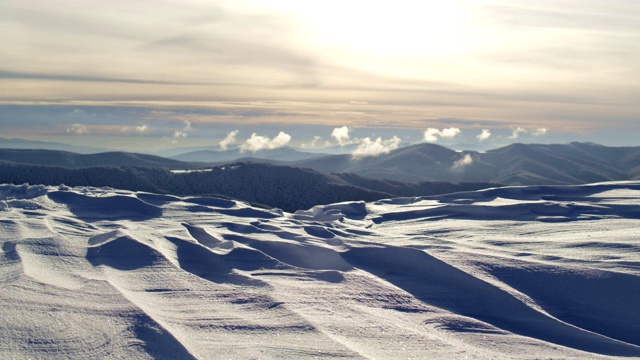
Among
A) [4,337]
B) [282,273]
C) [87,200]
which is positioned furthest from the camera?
[87,200]

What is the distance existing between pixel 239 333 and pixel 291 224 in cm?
1192

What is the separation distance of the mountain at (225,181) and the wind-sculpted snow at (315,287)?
105 ft

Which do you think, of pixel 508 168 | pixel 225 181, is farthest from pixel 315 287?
pixel 508 168

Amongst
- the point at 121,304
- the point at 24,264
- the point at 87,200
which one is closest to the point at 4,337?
the point at 121,304

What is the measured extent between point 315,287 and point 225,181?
46.2 meters

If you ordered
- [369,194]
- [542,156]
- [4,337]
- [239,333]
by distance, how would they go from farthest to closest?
[542,156]
[369,194]
[239,333]
[4,337]

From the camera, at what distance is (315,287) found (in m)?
13.3

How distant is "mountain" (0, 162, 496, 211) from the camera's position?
179ft

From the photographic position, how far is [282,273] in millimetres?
14633

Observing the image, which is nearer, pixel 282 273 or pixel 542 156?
pixel 282 273

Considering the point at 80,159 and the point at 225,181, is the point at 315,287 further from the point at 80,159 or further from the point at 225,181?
the point at 80,159

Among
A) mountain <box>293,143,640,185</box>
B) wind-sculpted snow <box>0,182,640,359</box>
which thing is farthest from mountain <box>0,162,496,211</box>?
mountain <box>293,143,640,185</box>

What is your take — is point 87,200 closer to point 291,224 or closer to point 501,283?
point 291,224

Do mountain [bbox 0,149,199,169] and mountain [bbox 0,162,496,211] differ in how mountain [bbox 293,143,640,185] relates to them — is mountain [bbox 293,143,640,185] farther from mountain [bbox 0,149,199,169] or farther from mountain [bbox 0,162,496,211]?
mountain [bbox 0,162,496,211]
